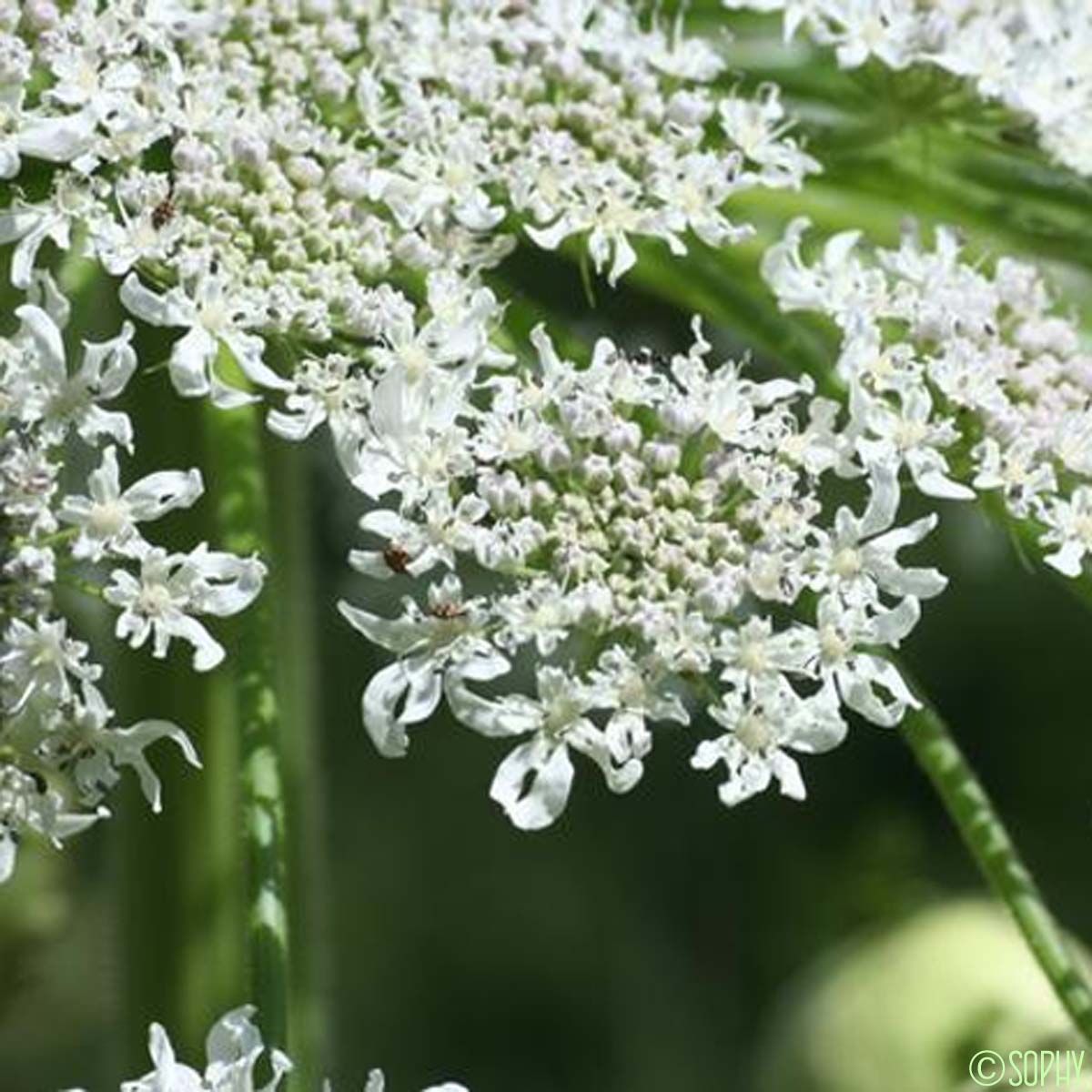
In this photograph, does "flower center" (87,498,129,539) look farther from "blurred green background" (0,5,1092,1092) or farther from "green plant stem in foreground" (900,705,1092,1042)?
"blurred green background" (0,5,1092,1092)

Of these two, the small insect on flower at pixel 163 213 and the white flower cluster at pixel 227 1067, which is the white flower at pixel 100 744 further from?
the small insect on flower at pixel 163 213

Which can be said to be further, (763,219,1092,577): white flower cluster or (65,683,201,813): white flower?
(763,219,1092,577): white flower cluster

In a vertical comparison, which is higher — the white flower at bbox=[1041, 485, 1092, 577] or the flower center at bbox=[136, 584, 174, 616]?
the white flower at bbox=[1041, 485, 1092, 577]

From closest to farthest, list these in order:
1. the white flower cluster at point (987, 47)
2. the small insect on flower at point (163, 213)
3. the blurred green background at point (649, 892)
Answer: the small insect on flower at point (163, 213) → the white flower cluster at point (987, 47) → the blurred green background at point (649, 892)

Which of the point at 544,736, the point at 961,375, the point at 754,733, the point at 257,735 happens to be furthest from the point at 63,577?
the point at 961,375

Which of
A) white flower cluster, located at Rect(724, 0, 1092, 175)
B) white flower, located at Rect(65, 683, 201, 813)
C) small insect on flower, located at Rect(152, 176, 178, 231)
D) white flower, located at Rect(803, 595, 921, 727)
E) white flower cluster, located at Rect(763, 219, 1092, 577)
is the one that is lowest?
white flower, located at Rect(65, 683, 201, 813)

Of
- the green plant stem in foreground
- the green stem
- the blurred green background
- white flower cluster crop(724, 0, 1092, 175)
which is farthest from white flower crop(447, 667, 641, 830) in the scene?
the blurred green background

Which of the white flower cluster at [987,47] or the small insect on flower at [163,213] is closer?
the small insect on flower at [163,213]

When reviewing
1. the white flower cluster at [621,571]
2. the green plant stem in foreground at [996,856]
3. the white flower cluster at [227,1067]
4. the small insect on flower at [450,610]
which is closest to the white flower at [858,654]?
the white flower cluster at [621,571]
